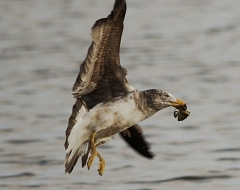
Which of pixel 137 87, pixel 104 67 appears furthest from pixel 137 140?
pixel 137 87

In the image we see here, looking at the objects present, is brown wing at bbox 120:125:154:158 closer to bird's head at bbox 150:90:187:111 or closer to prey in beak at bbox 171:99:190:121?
prey in beak at bbox 171:99:190:121

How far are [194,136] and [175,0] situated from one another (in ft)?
46.2

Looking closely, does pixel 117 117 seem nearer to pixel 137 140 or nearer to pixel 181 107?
pixel 181 107

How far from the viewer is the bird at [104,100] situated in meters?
8.61

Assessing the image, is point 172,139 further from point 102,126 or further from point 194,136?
point 102,126

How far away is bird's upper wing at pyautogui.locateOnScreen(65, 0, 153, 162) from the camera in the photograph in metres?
8.53

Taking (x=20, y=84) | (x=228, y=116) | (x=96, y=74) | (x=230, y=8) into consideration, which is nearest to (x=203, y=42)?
(x=230, y=8)

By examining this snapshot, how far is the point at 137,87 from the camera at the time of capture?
52.4ft

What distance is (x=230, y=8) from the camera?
24031mm

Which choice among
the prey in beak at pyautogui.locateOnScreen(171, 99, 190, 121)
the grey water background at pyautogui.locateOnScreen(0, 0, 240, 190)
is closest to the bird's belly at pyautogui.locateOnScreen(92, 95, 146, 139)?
the prey in beak at pyautogui.locateOnScreen(171, 99, 190, 121)

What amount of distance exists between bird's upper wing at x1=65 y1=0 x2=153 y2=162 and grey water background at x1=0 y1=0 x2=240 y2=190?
1903mm

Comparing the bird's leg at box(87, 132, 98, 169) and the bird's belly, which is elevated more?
the bird's belly

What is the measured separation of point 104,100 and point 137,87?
22.6 feet

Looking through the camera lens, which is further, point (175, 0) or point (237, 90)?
point (175, 0)
